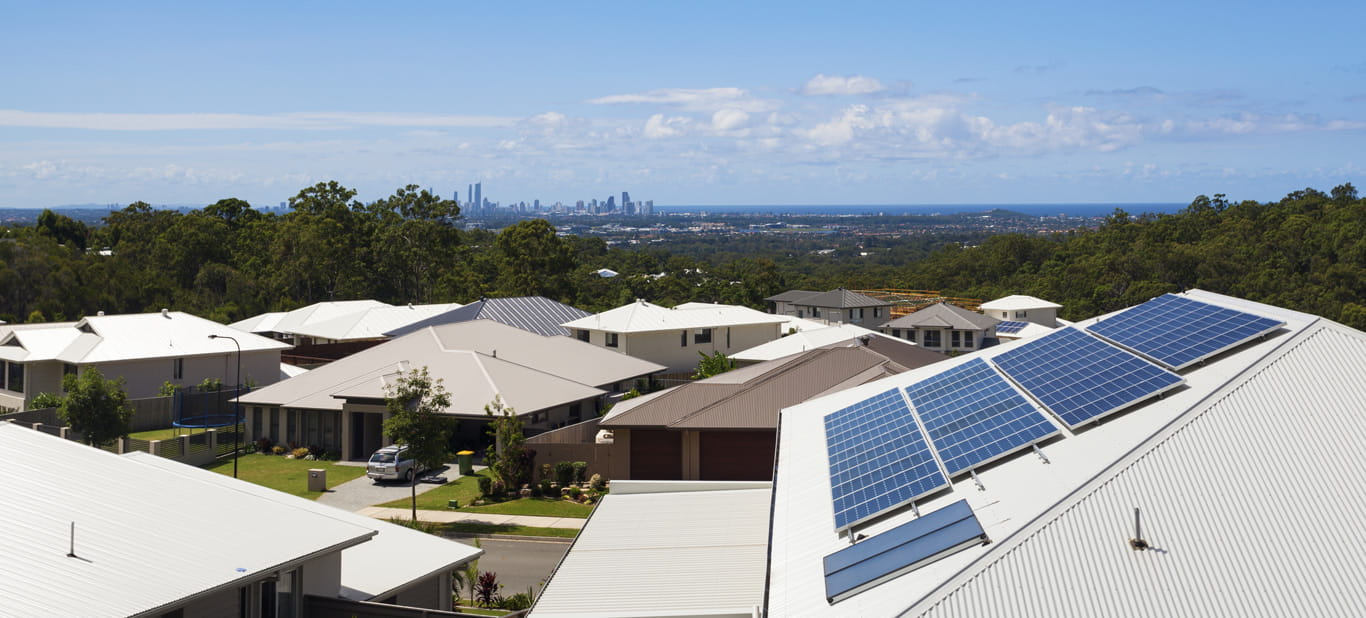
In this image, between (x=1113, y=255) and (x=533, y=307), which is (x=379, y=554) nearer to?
(x=533, y=307)

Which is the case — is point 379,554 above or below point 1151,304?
below

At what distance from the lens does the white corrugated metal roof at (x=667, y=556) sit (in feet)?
62.0

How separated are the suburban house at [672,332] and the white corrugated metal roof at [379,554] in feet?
132

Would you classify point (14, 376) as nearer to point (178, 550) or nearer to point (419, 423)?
point (419, 423)

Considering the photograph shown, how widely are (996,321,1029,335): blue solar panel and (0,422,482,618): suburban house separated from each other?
66775 mm

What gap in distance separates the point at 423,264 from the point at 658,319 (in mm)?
60980

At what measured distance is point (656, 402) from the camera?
41.7 m

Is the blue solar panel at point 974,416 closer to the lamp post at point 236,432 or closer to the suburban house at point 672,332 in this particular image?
the lamp post at point 236,432

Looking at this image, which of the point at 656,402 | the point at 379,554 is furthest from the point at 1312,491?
the point at 656,402

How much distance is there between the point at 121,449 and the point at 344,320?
38477 millimetres

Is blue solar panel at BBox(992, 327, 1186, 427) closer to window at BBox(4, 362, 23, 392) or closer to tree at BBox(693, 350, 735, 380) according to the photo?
tree at BBox(693, 350, 735, 380)

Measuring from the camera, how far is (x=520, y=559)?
3102 cm

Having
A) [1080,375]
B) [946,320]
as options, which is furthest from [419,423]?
[946,320]

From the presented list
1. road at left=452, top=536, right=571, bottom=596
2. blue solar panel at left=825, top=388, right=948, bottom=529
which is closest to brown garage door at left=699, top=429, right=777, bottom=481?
road at left=452, top=536, right=571, bottom=596
